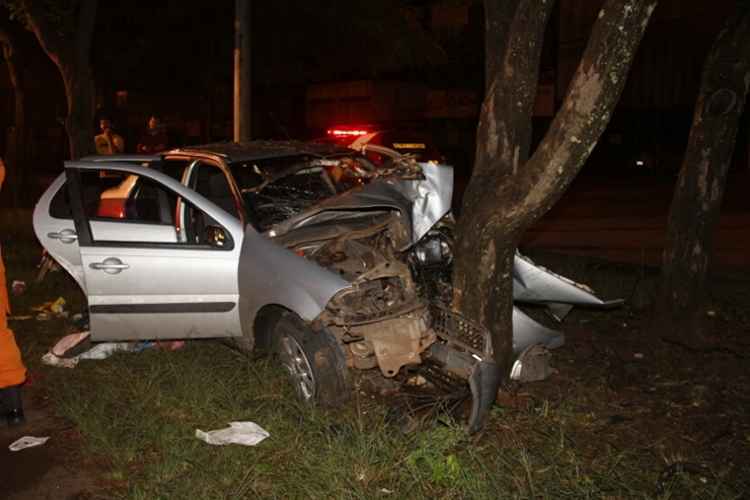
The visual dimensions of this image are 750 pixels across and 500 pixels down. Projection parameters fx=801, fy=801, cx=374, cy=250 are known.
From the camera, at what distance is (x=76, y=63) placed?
466 inches

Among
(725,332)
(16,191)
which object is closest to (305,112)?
(16,191)

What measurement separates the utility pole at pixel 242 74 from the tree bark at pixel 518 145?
16.9 ft

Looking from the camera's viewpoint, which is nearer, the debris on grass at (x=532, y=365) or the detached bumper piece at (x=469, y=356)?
the detached bumper piece at (x=469, y=356)

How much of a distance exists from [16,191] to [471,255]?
12732mm

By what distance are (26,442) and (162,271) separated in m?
1.36

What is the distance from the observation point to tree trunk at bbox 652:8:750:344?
5.96 m

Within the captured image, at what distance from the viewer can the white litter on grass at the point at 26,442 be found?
473cm

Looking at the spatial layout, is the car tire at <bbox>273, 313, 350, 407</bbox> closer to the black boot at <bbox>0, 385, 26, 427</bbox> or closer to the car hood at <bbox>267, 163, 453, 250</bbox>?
the car hood at <bbox>267, 163, 453, 250</bbox>

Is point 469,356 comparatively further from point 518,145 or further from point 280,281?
point 518,145

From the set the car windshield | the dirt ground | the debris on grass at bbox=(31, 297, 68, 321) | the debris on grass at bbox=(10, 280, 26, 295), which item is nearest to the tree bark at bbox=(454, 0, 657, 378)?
the car windshield

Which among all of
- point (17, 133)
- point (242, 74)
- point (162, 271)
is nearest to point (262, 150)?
point (162, 271)

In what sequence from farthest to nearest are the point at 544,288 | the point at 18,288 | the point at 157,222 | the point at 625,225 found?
the point at 625,225
the point at 18,288
the point at 157,222
the point at 544,288

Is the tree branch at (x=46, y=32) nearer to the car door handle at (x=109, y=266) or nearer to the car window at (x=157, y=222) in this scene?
the car window at (x=157, y=222)

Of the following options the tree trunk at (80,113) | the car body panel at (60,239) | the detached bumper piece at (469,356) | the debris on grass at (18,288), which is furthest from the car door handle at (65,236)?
the tree trunk at (80,113)
